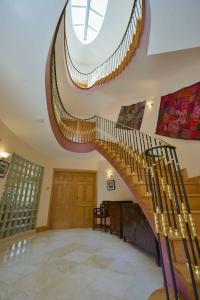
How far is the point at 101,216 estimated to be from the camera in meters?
5.00

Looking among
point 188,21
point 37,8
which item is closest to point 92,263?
point 37,8

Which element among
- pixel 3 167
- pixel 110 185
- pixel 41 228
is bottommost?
pixel 41 228

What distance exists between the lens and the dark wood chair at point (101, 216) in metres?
4.85

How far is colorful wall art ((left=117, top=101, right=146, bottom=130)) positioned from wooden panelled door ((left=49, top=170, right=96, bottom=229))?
262 cm

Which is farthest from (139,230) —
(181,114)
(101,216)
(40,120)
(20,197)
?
(20,197)

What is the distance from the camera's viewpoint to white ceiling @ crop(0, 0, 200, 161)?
1604mm

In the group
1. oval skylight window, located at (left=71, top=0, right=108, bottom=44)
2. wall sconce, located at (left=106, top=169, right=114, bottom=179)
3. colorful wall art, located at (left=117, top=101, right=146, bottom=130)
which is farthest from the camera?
oval skylight window, located at (left=71, top=0, right=108, bottom=44)

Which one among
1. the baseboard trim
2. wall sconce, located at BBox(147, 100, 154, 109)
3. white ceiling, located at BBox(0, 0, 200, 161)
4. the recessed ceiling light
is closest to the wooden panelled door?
the baseboard trim

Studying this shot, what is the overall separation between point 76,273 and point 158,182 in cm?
174

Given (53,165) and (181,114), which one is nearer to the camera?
(181,114)

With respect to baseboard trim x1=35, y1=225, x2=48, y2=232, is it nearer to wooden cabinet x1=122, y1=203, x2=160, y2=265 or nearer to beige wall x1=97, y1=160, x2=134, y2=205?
beige wall x1=97, y1=160, x2=134, y2=205

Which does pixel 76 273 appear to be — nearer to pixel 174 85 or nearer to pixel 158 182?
pixel 158 182

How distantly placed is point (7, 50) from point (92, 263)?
3348 millimetres

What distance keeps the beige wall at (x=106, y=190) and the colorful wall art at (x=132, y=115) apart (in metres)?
1.88
